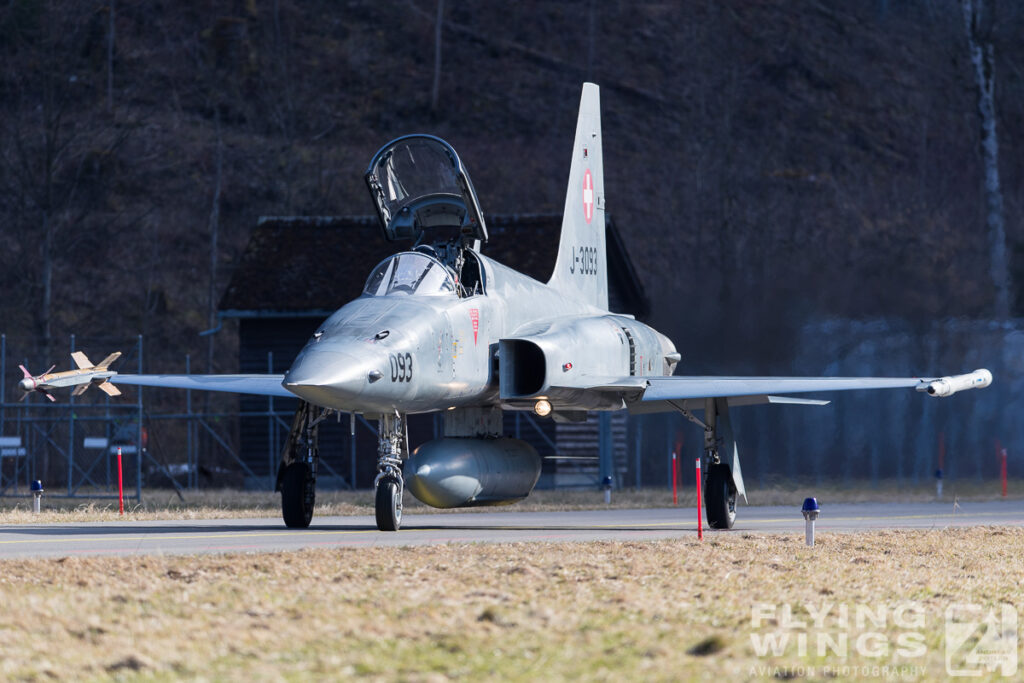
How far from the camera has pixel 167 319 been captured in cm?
5403

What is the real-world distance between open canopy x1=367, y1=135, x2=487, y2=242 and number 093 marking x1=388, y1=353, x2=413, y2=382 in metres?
3.40

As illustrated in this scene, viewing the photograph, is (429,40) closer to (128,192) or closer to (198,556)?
(128,192)

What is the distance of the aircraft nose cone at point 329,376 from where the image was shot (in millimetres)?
14438

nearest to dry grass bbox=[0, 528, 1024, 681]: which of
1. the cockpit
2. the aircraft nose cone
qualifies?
the aircraft nose cone

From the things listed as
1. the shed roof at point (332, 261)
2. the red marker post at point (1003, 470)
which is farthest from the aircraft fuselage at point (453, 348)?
the shed roof at point (332, 261)

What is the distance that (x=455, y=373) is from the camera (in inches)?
670

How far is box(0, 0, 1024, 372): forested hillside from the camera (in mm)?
56000

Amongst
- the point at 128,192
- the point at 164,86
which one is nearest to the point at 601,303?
the point at 128,192

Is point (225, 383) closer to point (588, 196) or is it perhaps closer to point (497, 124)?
point (588, 196)

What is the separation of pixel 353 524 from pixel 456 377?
327cm

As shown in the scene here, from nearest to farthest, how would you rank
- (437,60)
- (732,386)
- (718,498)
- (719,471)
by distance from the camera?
(732,386)
(718,498)
(719,471)
(437,60)

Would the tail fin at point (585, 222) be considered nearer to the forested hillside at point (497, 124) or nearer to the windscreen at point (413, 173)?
the windscreen at point (413, 173)

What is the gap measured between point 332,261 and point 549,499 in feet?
34.5

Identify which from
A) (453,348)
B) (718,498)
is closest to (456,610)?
(453,348)
